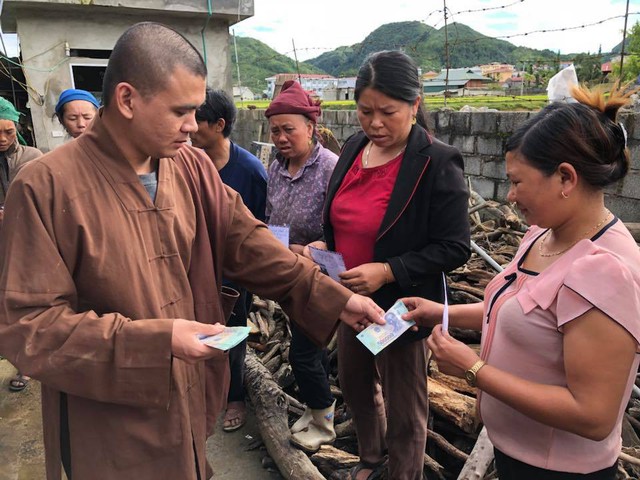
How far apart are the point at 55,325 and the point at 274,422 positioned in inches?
84.2

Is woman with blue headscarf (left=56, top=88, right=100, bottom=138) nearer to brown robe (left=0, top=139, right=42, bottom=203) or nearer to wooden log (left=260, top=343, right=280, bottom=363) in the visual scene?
brown robe (left=0, top=139, right=42, bottom=203)

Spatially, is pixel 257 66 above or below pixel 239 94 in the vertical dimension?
above

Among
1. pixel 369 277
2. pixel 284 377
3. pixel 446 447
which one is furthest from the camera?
pixel 284 377

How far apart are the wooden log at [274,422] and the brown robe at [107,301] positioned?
3.69 feet

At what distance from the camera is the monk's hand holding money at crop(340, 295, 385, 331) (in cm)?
205

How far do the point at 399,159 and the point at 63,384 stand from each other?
1640 millimetres

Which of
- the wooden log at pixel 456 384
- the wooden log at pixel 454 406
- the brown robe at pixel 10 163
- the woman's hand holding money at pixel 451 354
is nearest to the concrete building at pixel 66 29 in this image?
the brown robe at pixel 10 163

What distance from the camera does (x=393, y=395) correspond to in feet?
7.86

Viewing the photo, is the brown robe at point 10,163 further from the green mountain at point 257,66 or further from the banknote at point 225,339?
the green mountain at point 257,66

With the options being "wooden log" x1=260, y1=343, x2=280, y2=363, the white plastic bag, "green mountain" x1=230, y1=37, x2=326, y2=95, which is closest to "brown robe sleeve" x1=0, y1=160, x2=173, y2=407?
"wooden log" x1=260, y1=343, x2=280, y2=363

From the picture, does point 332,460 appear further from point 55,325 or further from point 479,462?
point 55,325

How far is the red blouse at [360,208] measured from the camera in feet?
7.63

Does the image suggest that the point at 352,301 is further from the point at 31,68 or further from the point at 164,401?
the point at 31,68

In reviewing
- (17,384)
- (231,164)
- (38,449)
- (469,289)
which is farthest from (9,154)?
(469,289)
